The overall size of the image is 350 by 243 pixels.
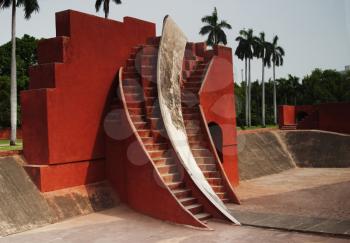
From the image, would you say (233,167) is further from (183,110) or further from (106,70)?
(106,70)

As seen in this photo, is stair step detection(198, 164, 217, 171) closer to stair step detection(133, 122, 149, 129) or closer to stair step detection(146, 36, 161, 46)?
stair step detection(133, 122, 149, 129)

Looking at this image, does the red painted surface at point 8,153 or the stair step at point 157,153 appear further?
the stair step at point 157,153

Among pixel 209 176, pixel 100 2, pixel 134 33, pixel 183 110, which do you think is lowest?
pixel 209 176

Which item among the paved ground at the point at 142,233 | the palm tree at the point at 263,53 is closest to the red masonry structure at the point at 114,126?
the paved ground at the point at 142,233

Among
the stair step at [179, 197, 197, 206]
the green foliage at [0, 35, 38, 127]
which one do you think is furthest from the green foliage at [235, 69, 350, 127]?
the stair step at [179, 197, 197, 206]

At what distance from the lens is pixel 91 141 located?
11.0 m

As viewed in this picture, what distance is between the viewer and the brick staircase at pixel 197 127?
11422 millimetres

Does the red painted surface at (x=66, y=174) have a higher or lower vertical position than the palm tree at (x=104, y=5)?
lower

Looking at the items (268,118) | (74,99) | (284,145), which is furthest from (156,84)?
(268,118)

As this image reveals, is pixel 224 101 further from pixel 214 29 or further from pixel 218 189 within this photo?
pixel 214 29

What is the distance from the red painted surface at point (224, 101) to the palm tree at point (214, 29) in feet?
85.2

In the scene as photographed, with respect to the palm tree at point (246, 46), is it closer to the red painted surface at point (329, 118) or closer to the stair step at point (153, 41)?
the red painted surface at point (329, 118)

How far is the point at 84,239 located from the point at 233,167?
23.7 feet

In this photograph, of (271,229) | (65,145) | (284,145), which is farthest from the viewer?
(284,145)
